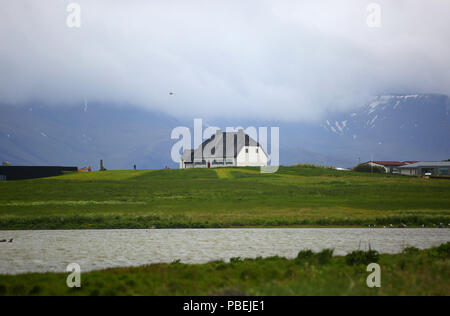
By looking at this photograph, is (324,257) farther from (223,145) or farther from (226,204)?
(223,145)

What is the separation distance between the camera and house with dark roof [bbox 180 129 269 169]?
374 feet

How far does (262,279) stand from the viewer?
1153 centimetres

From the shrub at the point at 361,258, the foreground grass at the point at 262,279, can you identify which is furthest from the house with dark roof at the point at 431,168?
the foreground grass at the point at 262,279

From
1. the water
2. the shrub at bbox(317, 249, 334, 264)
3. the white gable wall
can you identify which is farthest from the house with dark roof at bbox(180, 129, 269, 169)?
the shrub at bbox(317, 249, 334, 264)

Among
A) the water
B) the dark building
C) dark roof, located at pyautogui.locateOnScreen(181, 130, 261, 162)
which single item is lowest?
the water

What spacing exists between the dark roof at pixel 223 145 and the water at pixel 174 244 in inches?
3387

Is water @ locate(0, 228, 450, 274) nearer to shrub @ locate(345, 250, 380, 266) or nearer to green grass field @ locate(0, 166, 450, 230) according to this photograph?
green grass field @ locate(0, 166, 450, 230)

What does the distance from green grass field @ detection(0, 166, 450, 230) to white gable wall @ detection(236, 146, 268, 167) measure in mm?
48861

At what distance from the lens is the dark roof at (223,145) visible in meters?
115

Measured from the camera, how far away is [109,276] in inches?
482

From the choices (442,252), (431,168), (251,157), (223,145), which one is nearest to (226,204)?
(442,252)

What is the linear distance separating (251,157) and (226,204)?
73.1 m

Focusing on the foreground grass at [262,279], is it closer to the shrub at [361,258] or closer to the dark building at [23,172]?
the shrub at [361,258]

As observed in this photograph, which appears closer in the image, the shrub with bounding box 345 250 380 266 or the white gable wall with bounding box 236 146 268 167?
the shrub with bounding box 345 250 380 266
